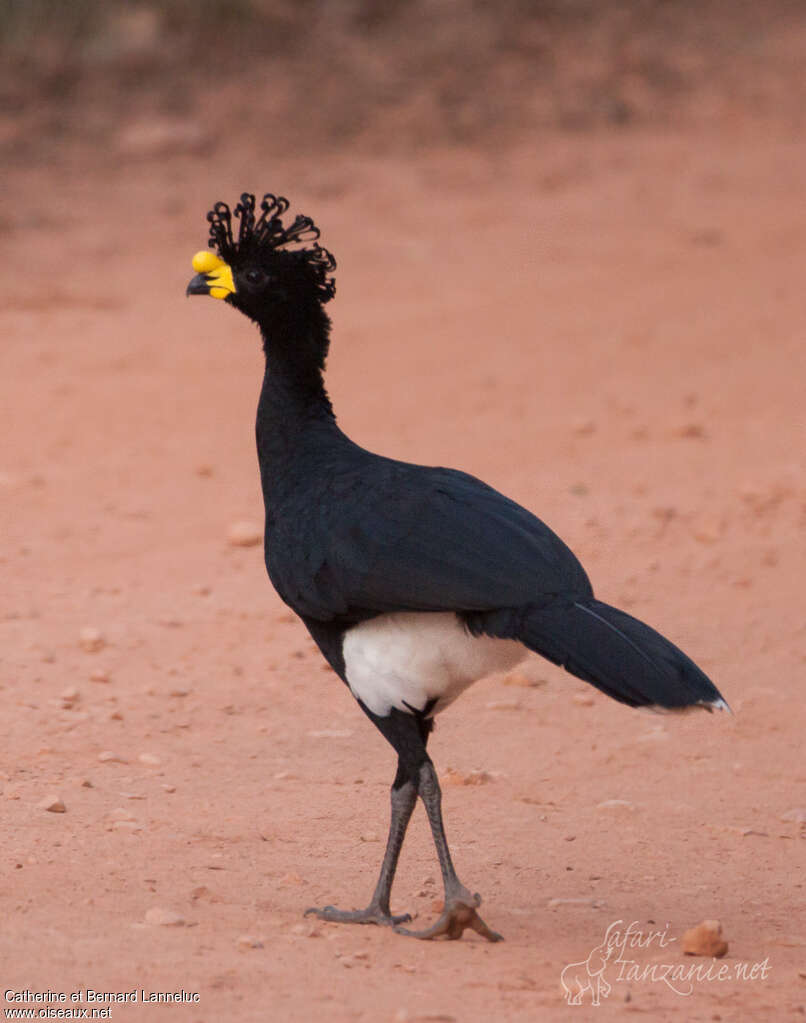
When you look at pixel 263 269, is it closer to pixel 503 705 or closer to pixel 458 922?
pixel 458 922

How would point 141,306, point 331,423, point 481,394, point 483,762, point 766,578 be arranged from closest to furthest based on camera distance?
point 331,423 < point 483,762 < point 766,578 < point 481,394 < point 141,306

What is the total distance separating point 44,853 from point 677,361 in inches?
286

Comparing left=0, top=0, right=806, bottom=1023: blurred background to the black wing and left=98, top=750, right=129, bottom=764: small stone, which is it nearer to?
left=98, top=750, right=129, bottom=764: small stone

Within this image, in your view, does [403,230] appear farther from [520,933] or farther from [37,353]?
[520,933]

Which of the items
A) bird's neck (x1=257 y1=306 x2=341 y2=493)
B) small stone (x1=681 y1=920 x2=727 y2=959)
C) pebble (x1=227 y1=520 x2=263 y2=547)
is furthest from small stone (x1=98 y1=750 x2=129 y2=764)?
pebble (x1=227 y1=520 x2=263 y2=547)

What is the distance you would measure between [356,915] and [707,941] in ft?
3.06

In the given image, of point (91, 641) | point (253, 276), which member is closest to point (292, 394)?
point (253, 276)

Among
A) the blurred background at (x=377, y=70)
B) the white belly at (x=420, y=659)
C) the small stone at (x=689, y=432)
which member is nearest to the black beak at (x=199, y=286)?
the white belly at (x=420, y=659)

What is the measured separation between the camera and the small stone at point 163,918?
4270 mm

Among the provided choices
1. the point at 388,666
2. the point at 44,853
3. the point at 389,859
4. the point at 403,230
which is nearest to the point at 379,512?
the point at 388,666

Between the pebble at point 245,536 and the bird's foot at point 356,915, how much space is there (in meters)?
3.69

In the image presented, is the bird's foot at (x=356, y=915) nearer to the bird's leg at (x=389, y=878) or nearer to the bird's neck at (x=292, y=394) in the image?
the bird's leg at (x=389, y=878)

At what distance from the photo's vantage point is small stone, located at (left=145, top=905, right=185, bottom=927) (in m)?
4.27

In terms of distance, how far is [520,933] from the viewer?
15.0 ft
